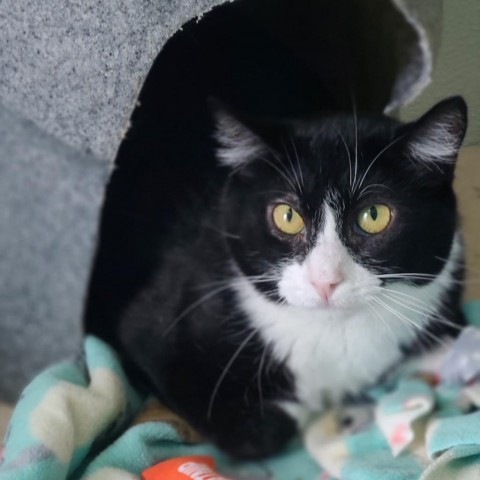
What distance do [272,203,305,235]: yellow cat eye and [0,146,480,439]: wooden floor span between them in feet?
0.75

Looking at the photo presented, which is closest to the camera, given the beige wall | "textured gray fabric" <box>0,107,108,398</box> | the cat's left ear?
the cat's left ear

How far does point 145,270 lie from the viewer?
48.3 inches

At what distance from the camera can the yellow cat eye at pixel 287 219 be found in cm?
96

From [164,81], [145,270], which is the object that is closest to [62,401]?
[145,270]

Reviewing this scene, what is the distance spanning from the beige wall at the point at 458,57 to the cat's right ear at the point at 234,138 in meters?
0.24

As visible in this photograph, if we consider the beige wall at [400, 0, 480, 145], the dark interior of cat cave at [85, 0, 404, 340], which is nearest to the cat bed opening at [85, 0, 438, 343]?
the dark interior of cat cave at [85, 0, 404, 340]

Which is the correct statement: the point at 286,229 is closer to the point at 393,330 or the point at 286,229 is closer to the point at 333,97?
the point at 393,330

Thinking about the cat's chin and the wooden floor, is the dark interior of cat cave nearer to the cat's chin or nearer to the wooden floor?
the wooden floor

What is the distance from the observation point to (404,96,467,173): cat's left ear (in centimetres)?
89

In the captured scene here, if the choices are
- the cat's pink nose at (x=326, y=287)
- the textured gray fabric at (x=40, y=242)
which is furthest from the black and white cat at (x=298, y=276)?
the textured gray fabric at (x=40, y=242)

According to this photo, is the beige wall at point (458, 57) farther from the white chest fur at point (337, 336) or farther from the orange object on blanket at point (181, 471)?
the orange object on blanket at point (181, 471)

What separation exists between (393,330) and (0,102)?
2.23 ft

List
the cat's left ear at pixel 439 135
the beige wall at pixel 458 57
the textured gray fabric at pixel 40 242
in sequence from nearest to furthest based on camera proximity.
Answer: the cat's left ear at pixel 439 135, the beige wall at pixel 458 57, the textured gray fabric at pixel 40 242

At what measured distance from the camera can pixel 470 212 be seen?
3.69 ft
